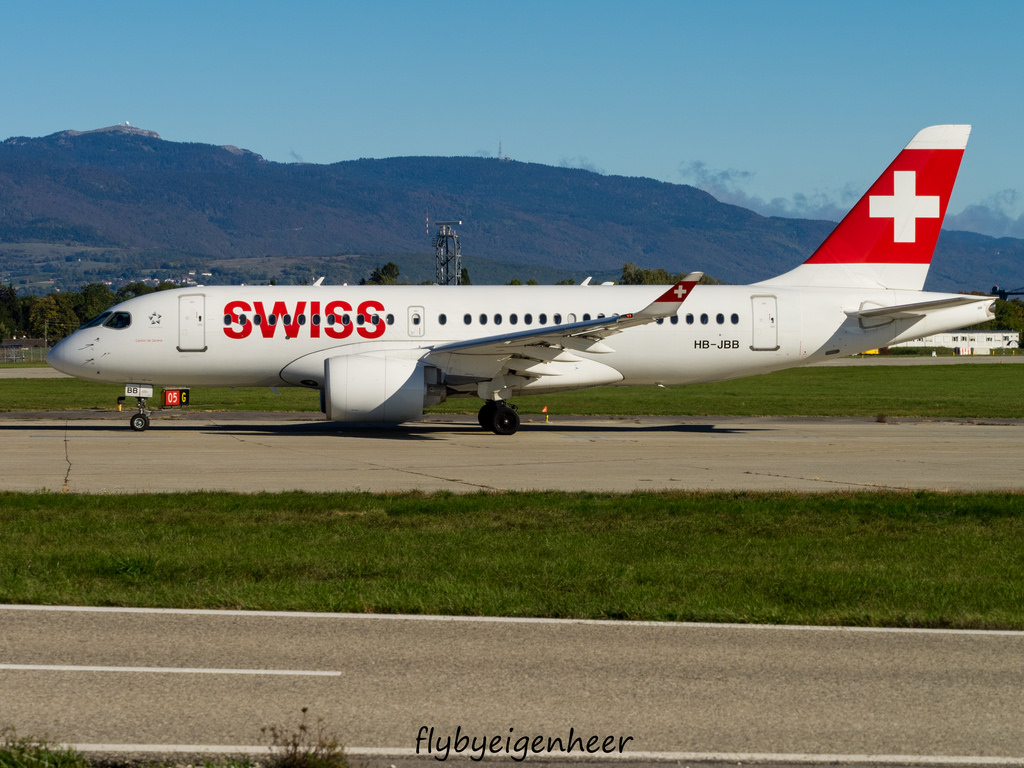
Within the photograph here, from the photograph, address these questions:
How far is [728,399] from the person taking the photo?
44188mm

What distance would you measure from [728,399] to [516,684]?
37976mm

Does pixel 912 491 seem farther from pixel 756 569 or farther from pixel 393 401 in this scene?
pixel 393 401

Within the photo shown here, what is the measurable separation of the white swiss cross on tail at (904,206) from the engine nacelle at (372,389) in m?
12.5

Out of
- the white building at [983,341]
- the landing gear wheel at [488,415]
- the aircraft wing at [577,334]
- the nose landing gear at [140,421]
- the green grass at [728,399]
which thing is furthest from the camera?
the white building at [983,341]

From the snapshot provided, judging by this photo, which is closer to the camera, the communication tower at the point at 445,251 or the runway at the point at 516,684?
the runway at the point at 516,684

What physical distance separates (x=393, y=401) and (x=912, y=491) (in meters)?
12.3

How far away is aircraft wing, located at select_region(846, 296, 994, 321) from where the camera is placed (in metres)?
26.7

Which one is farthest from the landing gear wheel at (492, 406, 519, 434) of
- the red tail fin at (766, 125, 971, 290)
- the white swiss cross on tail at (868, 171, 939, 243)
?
the white swiss cross on tail at (868, 171, 939, 243)

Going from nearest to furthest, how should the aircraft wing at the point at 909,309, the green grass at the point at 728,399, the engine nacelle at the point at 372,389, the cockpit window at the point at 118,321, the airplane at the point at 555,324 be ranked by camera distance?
the engine nacelle at the point at 372,389 → the aircraft wing at the point at 909,309 → the airplane at the point at 555,324 → the cockpit window at the point at 118,321 → the green grass at the point at 728,399

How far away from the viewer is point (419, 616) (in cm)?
914

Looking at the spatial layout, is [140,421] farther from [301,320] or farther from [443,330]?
[443,330]

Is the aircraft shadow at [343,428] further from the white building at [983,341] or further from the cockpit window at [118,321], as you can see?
the white building at [983,341]

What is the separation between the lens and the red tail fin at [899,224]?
1106 inches

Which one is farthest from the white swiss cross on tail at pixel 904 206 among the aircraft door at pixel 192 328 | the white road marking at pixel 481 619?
the white road marking at pixel 481 619
